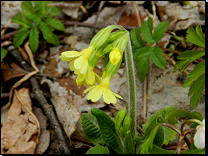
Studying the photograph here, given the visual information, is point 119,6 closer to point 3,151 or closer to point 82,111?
point 82,111

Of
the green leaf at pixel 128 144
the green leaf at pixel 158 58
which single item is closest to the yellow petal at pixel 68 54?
the green leaf at pixel 128 144

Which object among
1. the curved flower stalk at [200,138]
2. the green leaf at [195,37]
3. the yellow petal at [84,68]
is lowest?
the curved flower stalk at [200,138]

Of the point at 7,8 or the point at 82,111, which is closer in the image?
the point at 82,111

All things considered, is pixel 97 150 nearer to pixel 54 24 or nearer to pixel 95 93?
pixel 95 93

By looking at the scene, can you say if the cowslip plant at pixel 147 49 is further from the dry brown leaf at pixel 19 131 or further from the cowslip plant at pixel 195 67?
the dry brown leaf at pixel 19 131

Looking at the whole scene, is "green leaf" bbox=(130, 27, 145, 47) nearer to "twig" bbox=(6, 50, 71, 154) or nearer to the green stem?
the green stem

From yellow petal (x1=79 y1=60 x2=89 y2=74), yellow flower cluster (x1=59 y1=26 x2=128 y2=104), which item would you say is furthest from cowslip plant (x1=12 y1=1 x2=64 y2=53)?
yellow petal (x1=79 y1=60 x2=89 y2=74)

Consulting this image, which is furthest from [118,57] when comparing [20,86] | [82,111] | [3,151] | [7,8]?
[7,8]
